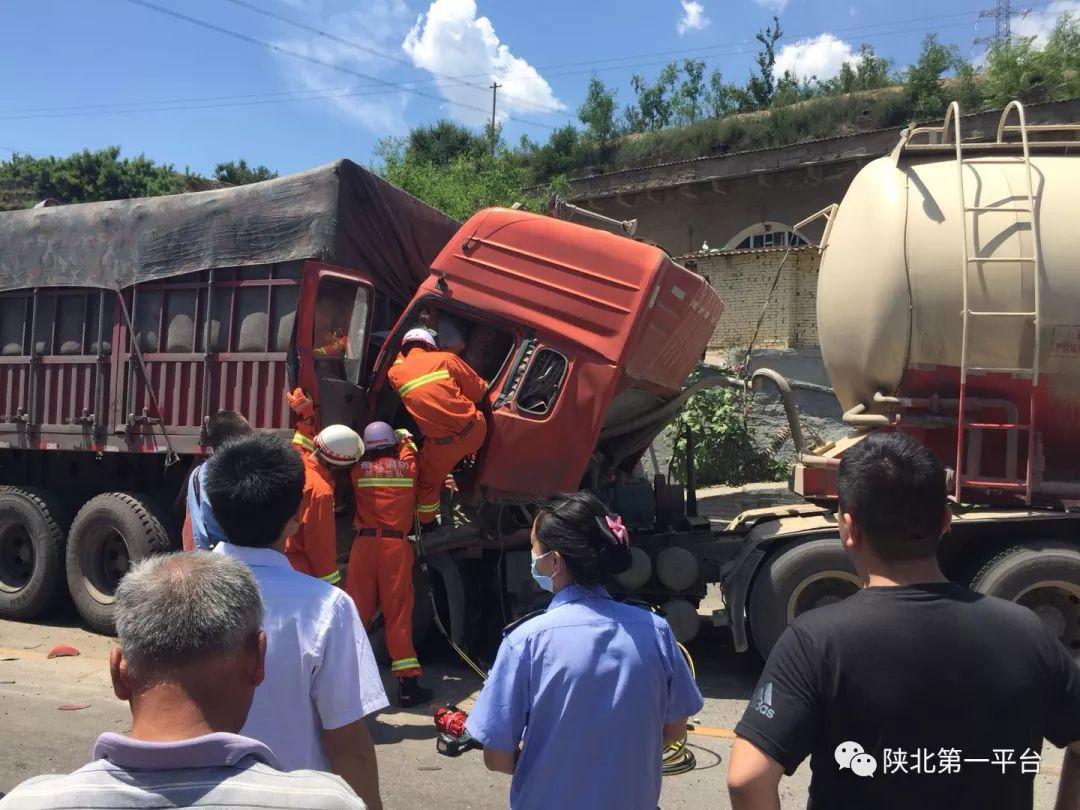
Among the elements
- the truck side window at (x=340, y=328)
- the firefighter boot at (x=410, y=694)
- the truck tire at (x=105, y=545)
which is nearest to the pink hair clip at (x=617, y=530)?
the firefighter boot at (x=410, y=694)

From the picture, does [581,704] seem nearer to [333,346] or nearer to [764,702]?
[764,702]

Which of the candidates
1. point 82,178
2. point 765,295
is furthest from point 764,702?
point 82,178

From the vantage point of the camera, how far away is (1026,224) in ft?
15.5

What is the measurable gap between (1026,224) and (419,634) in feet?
14.2

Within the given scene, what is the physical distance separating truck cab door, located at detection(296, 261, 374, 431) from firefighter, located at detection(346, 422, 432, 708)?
1.76 ft

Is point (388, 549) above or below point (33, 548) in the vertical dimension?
above

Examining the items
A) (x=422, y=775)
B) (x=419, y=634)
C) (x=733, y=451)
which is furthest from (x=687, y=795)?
(x=733, y=451)

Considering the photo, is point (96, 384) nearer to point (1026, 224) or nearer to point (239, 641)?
point (239, 641)

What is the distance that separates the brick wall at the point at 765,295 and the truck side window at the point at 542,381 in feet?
26.8

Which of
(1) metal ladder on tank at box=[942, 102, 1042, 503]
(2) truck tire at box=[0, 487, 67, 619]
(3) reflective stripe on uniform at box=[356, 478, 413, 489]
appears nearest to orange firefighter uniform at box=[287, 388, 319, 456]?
(3) reflective stripe on uniform at box=[356, 478, 413, 489]

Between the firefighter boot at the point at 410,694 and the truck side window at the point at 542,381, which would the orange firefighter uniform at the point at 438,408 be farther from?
the firefighter boot at the point at 410,694

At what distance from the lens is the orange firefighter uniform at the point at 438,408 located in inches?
192

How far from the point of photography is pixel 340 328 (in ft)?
18.6

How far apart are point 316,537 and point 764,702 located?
9.70 ft
